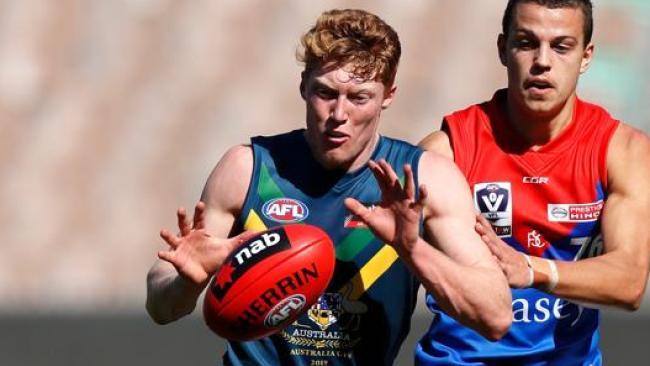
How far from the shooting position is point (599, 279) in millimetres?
5332

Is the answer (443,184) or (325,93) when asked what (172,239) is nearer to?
(325,93)

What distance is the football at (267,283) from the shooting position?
4703mm

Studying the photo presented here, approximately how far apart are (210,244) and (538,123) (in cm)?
147

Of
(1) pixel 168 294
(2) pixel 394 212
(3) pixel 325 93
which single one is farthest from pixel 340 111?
(1) pixel 168 294

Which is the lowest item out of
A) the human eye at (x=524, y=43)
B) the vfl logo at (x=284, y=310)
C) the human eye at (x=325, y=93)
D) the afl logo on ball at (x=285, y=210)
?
the vfl logo at (x=284, y=310)

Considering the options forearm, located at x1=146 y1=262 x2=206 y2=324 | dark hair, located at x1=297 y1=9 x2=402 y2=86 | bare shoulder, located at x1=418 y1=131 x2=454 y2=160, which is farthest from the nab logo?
bare shoulder, located at x1=418 y1=131 x2=454 y2=160

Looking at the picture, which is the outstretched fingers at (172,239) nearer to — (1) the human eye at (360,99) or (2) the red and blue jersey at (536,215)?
(1) the human eye at (360,99)

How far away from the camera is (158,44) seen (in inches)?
331

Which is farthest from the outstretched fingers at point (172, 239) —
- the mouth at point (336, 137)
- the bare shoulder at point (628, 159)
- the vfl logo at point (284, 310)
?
the bare shoulder at point (628, 159)

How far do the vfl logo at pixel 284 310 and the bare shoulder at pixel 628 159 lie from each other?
57.4 inches

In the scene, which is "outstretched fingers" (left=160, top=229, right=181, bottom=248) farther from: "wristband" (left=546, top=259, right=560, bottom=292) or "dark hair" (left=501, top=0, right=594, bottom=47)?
"dark hair" (left=501, top=0, right=594, bottom=47)

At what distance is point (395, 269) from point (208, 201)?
0.65m

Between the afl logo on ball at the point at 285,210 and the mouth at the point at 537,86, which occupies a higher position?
the mouth at the point at 537,86

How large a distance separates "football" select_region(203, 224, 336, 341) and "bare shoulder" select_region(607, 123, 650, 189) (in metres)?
1.33
